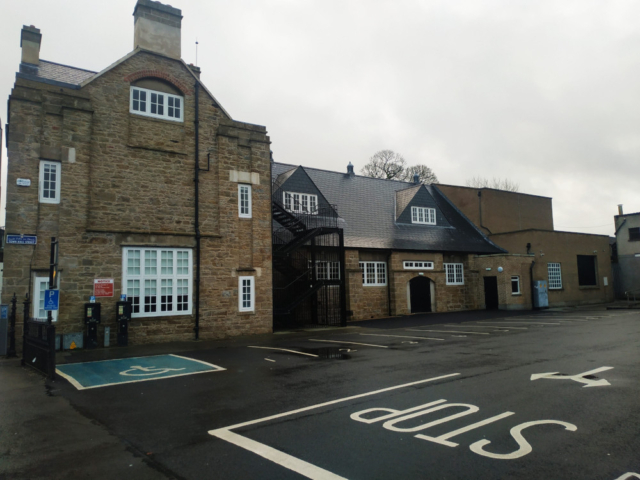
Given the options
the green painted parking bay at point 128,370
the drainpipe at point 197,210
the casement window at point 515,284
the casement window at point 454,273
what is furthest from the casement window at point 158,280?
the casement window at point 515,284

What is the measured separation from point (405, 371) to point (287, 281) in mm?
13455

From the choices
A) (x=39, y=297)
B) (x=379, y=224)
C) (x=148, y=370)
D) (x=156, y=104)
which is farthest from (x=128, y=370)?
(x=379, y=224)

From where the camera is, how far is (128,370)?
10992 mm

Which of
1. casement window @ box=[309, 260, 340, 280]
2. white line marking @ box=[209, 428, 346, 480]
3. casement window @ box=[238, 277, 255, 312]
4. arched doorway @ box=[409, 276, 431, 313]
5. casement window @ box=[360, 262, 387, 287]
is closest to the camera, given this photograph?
white line marking @ box=[209, 428, 346, 480]

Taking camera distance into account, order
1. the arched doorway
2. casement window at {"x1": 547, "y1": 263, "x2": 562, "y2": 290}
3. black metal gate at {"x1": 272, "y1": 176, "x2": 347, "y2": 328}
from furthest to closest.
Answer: casement window at {"x1": 547, "y1": 263, "x2": 562, "y2": 290} → the arched doorway → black metal gate at {"x1": 272, "y1": 176, "x2": 347, "y2": 328}

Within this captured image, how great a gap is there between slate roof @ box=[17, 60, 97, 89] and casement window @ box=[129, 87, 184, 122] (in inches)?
76.8

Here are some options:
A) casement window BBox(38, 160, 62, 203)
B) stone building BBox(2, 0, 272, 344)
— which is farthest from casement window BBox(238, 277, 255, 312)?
casement window BBox(38, 160, 62, 203)

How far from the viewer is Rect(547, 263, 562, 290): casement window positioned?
33.0m

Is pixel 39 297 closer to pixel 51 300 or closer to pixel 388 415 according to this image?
pixel 51 300

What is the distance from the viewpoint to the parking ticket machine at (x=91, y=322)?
14.7 m

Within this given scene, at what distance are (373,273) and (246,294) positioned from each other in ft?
35.2

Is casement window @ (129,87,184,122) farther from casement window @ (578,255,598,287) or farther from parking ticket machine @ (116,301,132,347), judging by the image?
casement window @ (578,255,598,287)

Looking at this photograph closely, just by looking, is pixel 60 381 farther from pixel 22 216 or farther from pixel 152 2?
pixel 152 2

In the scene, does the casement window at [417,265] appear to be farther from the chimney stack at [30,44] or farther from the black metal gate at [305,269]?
the chimney stack at [30,44]
